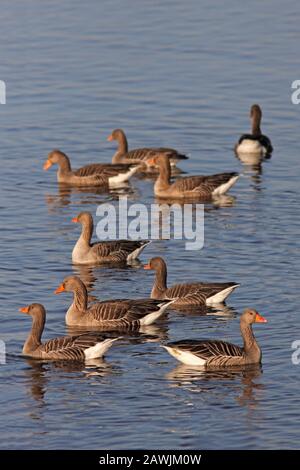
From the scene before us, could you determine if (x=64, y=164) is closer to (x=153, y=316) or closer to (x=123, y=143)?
(x=123, y=143)

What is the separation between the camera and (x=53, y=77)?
1727 inches

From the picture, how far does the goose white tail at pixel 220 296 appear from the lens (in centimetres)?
2569

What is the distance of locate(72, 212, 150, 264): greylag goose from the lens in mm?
29016

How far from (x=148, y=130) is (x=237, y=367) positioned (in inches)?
706

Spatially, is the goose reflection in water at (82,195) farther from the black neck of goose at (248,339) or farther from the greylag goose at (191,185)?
the black neck of goose at (248,339)

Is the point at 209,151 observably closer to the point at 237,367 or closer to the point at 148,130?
the point at 148,130

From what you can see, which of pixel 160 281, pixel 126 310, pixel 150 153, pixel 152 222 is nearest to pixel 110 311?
pixel 126 310

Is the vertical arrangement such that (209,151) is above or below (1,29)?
below

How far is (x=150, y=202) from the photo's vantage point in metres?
34.4

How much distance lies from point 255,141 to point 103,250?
30.8 ft

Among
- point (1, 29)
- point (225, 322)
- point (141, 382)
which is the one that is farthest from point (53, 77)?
point (141, 382)

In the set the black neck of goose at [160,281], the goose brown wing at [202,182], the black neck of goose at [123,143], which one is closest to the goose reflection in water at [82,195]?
the black neck of goose at [123,143]

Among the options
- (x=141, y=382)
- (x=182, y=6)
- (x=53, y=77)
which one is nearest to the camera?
(x=141, y=382)

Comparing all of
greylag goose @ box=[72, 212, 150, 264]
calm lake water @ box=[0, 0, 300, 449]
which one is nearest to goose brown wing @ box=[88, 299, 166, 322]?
calm lake water @ box=[0, 0, 300, 449]
